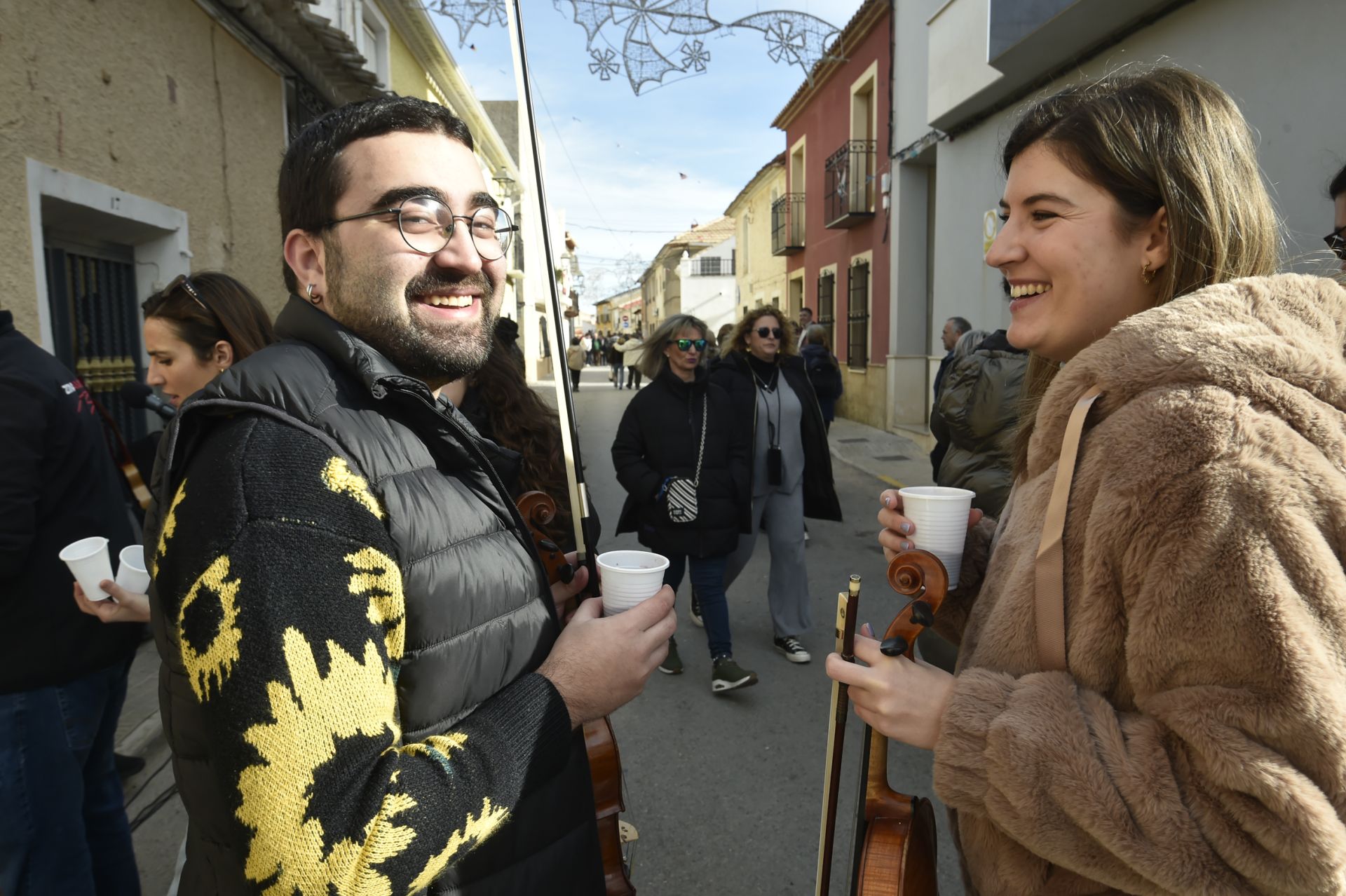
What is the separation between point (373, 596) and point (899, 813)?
3.11 ft

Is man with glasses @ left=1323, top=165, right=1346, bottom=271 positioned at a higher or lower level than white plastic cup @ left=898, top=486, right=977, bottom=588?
higher

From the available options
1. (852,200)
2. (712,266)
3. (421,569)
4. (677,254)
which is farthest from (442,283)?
(677,254)

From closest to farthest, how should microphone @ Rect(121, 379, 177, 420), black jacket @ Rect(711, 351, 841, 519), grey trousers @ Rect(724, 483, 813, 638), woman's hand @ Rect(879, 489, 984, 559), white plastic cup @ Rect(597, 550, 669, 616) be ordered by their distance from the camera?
white plastic cup @ Rect(597, 550, 669, 616) < woman's hand @ Rect(879, 489, 984, 559) < microphone @ Rect(121, 379, 177, 420) < grey trousers @ Rect(724, 483, 813, 638) < black jacket @ Rect(711, 351, 841, 519)

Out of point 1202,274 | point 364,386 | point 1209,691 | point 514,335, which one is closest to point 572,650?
point 364,386

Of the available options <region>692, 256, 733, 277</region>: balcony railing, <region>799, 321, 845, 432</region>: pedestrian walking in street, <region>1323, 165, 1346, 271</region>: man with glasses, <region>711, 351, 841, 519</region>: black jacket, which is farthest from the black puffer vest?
<region>692, 256, 733, 277</region>: balcony railing

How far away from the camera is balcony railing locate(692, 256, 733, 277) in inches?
1961

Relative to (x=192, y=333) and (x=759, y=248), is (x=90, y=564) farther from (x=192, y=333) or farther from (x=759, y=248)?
(x=759, y=248)

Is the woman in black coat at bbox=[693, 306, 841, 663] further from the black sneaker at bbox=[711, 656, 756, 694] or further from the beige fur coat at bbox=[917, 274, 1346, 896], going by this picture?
the beige fur coat at bbox=[917, 274, 1346, 896]

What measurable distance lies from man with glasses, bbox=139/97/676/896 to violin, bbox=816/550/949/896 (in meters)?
0.42

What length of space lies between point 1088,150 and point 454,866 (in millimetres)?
1534

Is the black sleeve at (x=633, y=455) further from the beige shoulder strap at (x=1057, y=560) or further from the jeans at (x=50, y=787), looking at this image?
the beige shoulder strap at (x=1057, y=560)

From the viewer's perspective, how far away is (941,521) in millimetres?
1550

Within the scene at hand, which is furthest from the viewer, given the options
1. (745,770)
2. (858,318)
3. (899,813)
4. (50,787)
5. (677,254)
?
(677,254)

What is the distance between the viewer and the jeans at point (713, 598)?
13.8 feet
